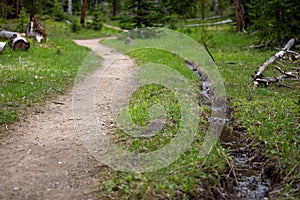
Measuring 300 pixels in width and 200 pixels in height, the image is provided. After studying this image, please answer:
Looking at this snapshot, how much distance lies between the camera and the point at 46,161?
5.70 metres

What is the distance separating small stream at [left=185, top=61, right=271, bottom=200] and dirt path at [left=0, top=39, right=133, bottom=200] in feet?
6.15

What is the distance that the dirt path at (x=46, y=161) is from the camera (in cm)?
484

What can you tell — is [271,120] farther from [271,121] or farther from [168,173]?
[168,173]

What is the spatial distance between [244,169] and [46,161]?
282 cm

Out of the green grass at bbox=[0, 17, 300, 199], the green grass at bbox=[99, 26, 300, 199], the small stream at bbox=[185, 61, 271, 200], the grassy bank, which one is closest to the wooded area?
the green grass at bbox=[0, 17, 300, 199]

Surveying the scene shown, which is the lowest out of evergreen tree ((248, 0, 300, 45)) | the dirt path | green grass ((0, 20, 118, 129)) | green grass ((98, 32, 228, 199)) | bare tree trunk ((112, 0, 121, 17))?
bare tree trunk ((112, 0, 121, 17))

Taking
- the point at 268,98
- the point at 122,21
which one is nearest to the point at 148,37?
the point at 122,21

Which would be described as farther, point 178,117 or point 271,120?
point 178,117

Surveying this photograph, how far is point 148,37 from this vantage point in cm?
2175

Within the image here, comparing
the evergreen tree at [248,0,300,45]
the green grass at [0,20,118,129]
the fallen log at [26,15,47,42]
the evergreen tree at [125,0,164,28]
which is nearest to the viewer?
the green grass at [0,20,118,129]

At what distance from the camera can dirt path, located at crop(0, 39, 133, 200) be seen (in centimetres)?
484

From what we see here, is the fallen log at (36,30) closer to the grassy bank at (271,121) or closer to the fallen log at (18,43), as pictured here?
the fallen log at (18,43)

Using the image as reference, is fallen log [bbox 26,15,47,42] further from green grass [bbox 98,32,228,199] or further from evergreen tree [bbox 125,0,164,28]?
green grass [bbox 98,32,228,199]

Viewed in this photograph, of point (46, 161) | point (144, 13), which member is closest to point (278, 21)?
point (144, 13)
